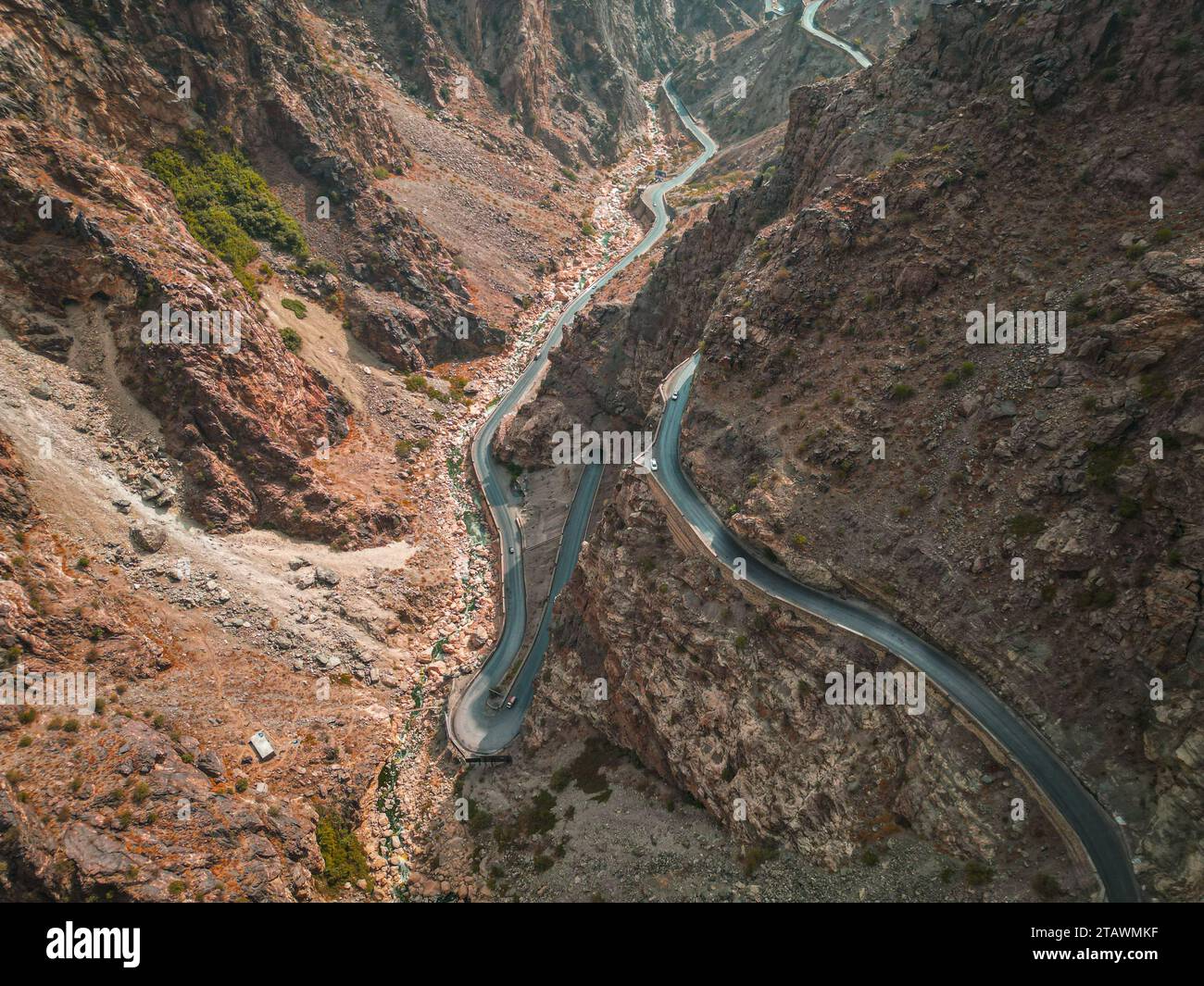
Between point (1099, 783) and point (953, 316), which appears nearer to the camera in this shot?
point (1099, 783)

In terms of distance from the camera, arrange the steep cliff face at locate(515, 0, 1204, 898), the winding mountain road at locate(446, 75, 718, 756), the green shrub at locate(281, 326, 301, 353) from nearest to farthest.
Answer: the steep cliff face at locate(515, 0, 1204, 898)
the winding mountain road at locate(446, 75, 718, 756)
the green shrub at locate(281, 326, 301, 353)

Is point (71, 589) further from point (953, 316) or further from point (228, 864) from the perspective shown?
point (953, 316)

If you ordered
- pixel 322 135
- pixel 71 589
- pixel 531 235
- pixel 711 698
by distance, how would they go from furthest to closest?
pixel 531 235 < pixel 322 135 < pixel 71 589 < pixel 711 698

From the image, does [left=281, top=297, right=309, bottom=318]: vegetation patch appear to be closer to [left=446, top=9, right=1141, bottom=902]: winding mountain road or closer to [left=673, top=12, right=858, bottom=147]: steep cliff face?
[left=446, top=9, right=1141, bottom=902]: winding mountain road

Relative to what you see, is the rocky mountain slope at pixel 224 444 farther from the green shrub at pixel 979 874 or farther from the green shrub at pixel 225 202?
the green shrub at pixel 979 874

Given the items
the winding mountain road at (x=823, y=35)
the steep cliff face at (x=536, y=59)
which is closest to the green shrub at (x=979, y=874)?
the winding mountain road at (x=823, y=35)

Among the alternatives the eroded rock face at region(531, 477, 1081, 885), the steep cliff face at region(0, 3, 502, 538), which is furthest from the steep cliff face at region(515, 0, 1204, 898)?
Result: the steep cliff face at region(0, 3, 502, 538)

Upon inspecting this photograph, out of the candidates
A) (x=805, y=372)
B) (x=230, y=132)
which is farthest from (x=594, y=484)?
(x=230, y=132)
